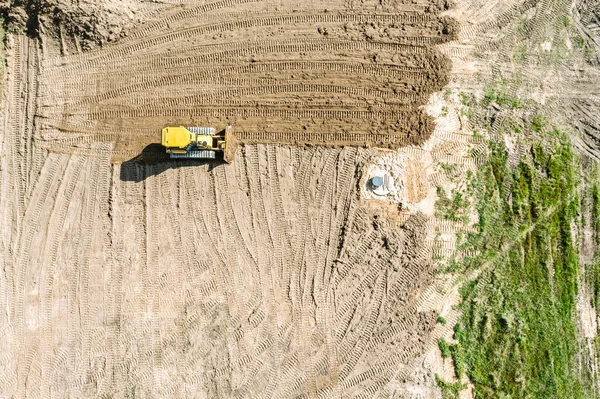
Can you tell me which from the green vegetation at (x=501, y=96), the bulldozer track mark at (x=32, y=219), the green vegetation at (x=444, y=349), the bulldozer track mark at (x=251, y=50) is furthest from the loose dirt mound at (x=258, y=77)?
the green vegetation at (x=444, y=349)

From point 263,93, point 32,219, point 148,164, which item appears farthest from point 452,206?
point 32,219

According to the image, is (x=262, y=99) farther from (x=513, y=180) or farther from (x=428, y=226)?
(x=513, y=180)

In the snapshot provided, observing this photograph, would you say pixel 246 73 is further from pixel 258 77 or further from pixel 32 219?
pixel 32 219

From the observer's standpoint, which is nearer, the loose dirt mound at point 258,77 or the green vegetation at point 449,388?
the green vegetation at point 449,388

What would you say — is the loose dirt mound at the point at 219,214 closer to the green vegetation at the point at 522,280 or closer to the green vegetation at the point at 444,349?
the green vegetation at the point at 444,349

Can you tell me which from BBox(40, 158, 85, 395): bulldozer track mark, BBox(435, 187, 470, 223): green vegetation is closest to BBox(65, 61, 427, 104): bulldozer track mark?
BBox(40, 158, 85, 395): bulldozer track mark

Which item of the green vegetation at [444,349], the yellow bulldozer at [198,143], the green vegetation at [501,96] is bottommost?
the green vegetation at [444,349]
